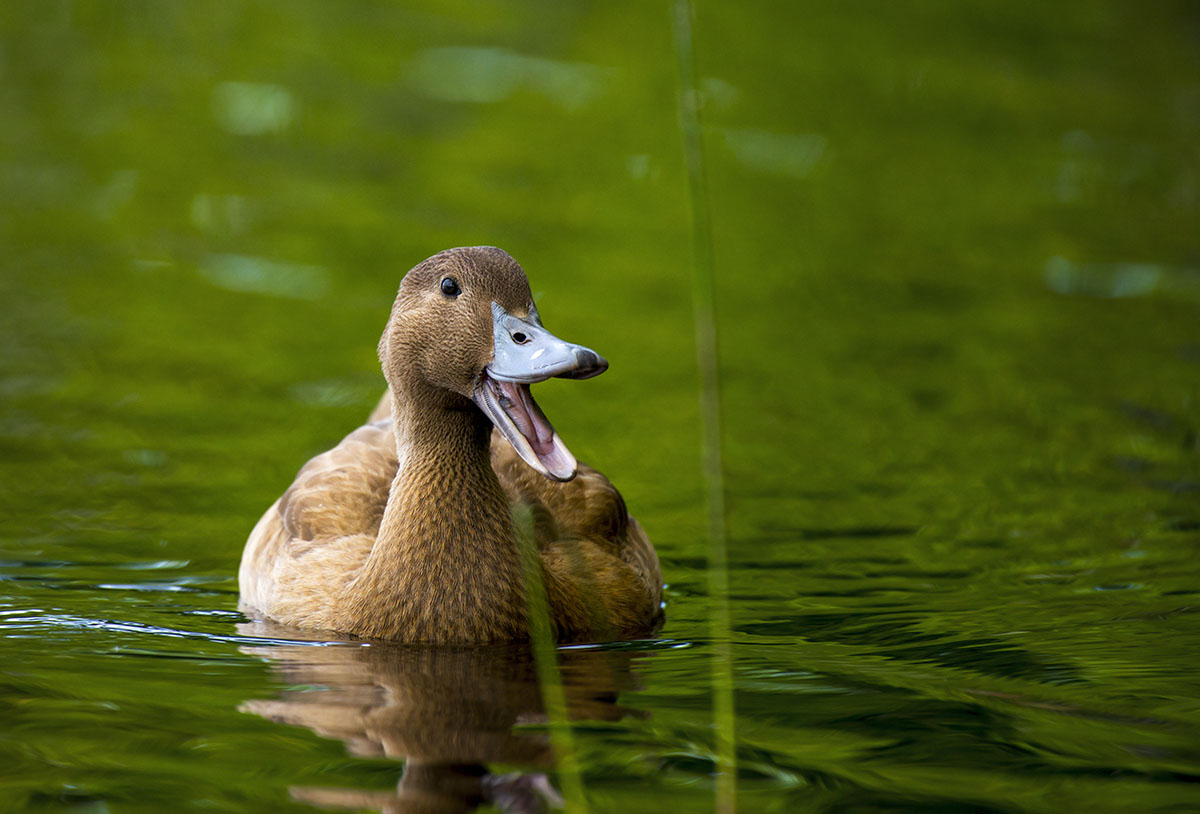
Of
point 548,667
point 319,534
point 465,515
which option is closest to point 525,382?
point 465,515

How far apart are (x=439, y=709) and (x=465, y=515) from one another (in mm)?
1157

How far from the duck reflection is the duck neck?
12cm

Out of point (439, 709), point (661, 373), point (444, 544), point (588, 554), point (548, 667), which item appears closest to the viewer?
point (439, 709)

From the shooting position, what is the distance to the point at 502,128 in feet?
61.0

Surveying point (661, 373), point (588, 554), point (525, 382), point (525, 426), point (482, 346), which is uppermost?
point (661, 373)

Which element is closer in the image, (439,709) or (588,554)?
(439,709)

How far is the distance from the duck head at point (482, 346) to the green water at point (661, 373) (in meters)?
0.82

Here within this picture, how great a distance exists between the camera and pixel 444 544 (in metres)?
6.51

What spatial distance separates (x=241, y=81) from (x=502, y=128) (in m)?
3.50

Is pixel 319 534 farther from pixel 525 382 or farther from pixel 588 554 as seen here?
pixel 525 382

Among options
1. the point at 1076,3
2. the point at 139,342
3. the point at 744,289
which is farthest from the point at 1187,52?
the point at 139,342

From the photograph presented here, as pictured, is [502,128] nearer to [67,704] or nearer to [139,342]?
[139,342]

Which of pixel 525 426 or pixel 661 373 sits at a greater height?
pixel 661 373

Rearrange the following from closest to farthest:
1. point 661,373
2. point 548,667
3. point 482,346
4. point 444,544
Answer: point 548,667, point 482,346, point 444,544, point 661,373
